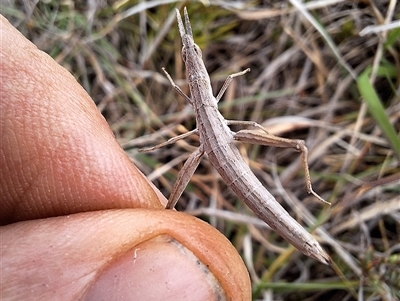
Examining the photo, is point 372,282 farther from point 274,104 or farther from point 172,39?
point 172,39

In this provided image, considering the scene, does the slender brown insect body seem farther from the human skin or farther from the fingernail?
the fingernail

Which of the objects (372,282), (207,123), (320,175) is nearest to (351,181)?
(320,175)

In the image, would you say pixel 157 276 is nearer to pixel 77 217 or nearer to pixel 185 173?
pixel 77 217

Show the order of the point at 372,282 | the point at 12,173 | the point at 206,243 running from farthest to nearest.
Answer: the point at 372,282 → the point at 12,173 → the point at 206,243

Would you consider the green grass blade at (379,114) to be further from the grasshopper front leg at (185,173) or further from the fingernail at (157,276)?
the fingernail at (157,276)

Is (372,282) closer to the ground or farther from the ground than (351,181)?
closer to the ground

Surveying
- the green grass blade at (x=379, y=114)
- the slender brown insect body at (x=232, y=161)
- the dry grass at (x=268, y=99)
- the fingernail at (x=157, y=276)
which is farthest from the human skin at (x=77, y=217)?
the green grass blade at (x=379, y=114)
